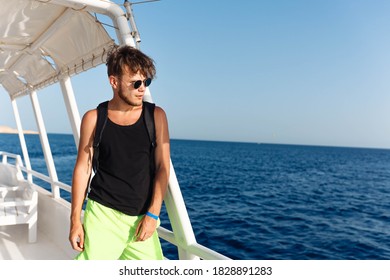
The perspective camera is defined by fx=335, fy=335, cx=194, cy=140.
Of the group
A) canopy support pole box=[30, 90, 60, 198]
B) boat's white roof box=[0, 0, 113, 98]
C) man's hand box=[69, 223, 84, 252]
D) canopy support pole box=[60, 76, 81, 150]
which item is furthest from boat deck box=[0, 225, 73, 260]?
man's hand box=[69, 223, 84, 252]

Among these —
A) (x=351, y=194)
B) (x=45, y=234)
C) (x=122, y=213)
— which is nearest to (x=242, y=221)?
(x=45, y=234)

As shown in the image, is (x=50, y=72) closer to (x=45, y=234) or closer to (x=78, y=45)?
Answer: (x=78, y=45)

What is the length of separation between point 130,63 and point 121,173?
23.1 inches

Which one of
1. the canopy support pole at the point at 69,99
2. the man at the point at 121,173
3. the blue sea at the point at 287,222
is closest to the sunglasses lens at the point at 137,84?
the man at the point at 121,173

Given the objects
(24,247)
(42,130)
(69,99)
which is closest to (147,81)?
(69,99)

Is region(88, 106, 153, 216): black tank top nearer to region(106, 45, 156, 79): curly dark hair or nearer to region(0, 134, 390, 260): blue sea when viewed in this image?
region(106, 45, 156, 79): curly dark hair

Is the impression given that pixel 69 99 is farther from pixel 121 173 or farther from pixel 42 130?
pixel 121 173

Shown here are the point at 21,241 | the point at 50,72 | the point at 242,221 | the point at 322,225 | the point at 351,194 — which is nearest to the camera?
the point at 50,72

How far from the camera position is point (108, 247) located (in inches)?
70.9

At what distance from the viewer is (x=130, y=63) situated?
5.73ft

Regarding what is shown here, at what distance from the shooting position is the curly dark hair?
1.75 meters

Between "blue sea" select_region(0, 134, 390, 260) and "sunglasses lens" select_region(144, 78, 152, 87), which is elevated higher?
"sunglasses lens" select_region(144, 78, 152, 87)

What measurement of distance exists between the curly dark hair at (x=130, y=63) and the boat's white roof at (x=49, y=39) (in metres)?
0.94
